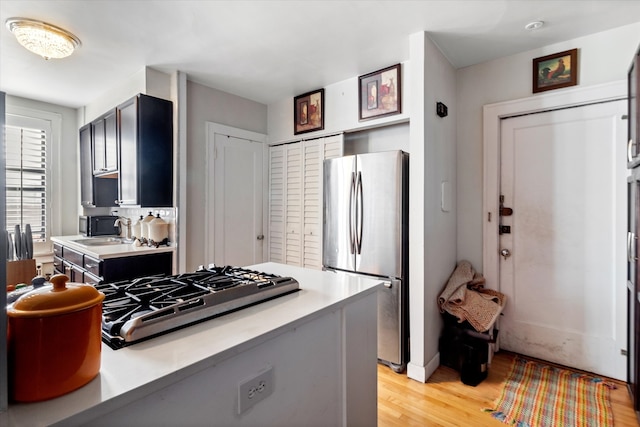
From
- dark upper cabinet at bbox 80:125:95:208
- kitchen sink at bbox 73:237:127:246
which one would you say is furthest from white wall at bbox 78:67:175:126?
kitchen sink at bbox 73:237:127:246

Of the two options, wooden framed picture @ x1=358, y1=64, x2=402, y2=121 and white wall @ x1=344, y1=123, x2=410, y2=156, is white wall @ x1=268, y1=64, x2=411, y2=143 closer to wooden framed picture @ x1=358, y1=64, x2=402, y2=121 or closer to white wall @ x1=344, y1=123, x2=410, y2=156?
wooden framed picture @ x1=358, y1=64, x2=402, y2=121

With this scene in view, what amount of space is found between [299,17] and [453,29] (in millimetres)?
1080

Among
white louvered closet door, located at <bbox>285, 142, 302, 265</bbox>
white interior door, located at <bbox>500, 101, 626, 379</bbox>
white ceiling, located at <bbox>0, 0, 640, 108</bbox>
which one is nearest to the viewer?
white ceiling, located at <bbox>0, 0, 640, 108</bbox>

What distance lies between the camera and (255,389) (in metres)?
0.92

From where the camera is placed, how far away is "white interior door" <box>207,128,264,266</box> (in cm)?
337

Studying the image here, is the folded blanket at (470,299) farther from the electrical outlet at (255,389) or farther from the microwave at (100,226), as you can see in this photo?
the microwave at (100,226)

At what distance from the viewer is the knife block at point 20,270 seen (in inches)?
123

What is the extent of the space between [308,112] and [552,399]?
3.12 meters

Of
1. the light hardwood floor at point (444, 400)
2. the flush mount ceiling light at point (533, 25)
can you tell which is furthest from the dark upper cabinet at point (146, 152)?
the flush mount ceiling light at point (533, 25)

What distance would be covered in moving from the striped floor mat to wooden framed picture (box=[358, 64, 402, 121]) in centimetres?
223

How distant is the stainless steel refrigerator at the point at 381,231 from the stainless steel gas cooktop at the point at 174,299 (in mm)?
1314

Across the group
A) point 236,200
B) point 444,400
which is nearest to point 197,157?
point 236,200

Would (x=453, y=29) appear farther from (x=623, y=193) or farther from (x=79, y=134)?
(x=79, y=134)

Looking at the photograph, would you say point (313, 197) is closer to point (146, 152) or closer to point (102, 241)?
point (146, 152)
